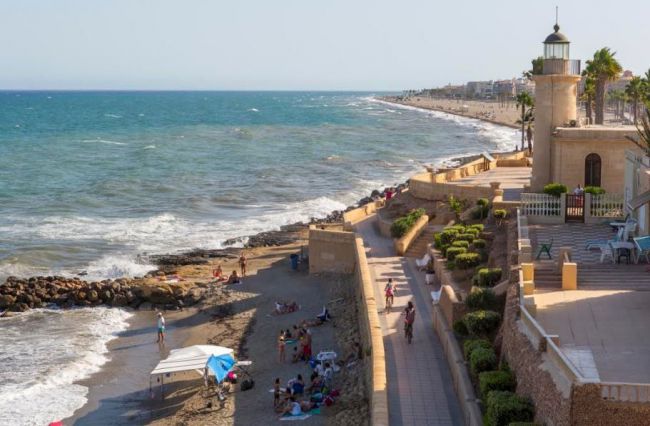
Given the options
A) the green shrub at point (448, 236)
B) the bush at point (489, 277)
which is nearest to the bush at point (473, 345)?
the bush at point (489, 277)

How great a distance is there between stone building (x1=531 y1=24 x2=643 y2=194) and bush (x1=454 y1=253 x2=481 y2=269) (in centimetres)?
Answer: 576

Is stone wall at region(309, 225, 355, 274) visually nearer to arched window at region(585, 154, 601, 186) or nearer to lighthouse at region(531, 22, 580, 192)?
lighthouse at region(531, 22, 580, 192)

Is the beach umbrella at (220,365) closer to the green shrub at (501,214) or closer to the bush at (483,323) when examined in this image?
the bush at (483,323)

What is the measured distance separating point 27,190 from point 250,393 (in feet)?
141

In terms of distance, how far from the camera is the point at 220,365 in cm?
2186

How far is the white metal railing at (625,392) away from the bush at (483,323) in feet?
20.2

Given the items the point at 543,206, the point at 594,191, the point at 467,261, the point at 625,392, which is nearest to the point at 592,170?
the point at 594,191

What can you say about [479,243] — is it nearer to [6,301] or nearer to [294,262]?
[294,262]

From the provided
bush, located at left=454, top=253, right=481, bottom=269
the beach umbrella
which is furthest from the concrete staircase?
the beach umbrella

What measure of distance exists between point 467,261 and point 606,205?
4.30 m

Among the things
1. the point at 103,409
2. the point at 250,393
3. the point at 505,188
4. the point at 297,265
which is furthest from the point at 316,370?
the point at 505,188

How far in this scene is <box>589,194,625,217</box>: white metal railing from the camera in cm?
2417

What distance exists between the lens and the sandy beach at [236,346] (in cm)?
2008

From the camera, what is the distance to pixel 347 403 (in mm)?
19203
